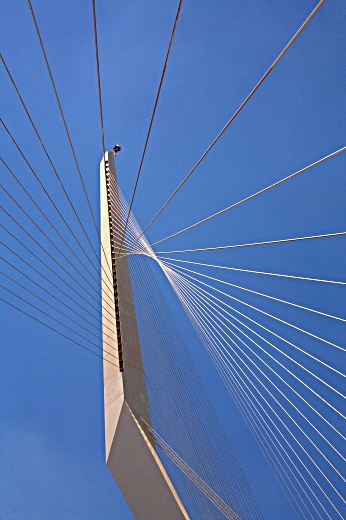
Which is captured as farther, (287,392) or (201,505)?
(287,392)

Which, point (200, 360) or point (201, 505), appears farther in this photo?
point (200, 360)

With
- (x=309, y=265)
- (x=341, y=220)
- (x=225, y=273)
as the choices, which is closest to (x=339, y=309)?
(x=309, y=265)

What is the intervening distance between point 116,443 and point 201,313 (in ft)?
11.0

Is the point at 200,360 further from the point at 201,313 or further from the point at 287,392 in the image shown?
the point at 201,313

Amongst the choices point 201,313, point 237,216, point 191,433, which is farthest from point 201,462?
point 237,216

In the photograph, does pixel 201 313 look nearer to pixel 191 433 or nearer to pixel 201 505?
pixel 191 433

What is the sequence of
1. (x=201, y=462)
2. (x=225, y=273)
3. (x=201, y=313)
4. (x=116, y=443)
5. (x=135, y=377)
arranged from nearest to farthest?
(x=116, y=443) → (x=135, y=377) → (x=201, y=462) → (x=201, y=313) → (x=225, y=273)

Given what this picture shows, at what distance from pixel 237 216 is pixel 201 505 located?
36.7 ft

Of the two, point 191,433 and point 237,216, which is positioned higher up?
point 237,216

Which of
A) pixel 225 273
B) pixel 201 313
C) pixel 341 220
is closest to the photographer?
pixel 201 313

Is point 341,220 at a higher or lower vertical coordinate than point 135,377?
higher

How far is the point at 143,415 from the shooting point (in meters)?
7.07

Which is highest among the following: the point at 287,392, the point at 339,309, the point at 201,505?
the point at 339,309

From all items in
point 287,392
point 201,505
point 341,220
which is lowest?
point 201,505
